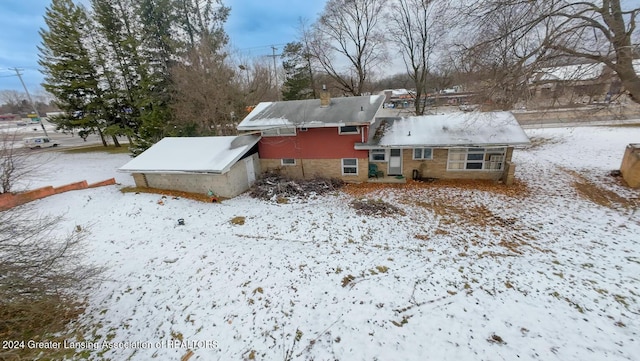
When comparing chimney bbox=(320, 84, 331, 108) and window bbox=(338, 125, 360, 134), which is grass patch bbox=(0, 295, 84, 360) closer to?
window bbox=(338, 125, 360, 134)

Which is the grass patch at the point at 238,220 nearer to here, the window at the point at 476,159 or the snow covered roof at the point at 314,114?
the snow covered roof at the point at 314,114

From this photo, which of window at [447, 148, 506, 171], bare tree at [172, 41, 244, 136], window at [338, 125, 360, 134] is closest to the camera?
window at [447, 148, 506, 171]

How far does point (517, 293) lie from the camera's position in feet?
19.8

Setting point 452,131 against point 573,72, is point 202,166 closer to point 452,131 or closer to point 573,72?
point 452,131

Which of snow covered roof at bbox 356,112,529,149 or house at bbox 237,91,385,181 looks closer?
snow covered roof at bbox 356,112,529,149

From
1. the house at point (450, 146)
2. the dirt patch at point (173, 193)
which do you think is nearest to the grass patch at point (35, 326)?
the dirt patch at point (173, 193)

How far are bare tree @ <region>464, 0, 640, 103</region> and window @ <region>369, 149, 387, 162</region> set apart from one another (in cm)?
662

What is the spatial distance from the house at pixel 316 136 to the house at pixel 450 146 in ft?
3.28

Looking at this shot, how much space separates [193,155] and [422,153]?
1389cm

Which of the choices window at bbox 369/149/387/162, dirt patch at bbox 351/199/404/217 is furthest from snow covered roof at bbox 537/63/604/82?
dirt patch at bbox 351/199/404/217

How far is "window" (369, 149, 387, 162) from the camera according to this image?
48.8ft

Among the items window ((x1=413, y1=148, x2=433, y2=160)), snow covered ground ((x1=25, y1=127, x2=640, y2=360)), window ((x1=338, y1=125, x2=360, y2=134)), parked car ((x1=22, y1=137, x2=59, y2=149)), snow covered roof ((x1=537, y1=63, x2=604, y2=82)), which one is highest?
snow covered roof ((x1=537, y1=63, x2=604, y2=82))

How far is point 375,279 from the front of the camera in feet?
22.2

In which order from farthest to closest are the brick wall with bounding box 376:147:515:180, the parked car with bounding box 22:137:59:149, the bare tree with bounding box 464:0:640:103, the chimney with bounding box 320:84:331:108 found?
1. the parked car with bounding box 22:137:59:149
2. the chimney with bounding box 320:84:331:108
3. the brick wall with bounding box 376:147:515:180
4. the bare tree with bounding box 464:0:640:103
